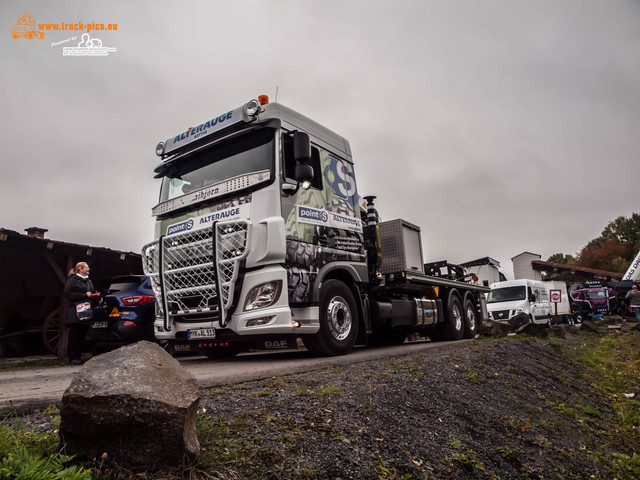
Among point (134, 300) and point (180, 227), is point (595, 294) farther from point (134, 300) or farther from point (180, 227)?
point (180, 227)

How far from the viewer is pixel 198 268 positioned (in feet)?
19.8

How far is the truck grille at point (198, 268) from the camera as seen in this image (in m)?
5.77

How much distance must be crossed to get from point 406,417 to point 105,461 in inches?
80.8

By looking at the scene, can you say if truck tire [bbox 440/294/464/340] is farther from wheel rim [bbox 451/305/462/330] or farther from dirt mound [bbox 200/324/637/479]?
dirt mound [bbox 200/324/637/479]

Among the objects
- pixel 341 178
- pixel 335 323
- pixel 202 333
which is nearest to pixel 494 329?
pixel 335 323

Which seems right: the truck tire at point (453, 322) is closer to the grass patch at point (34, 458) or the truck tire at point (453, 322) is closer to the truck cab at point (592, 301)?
the grass patch at point (34, 458)

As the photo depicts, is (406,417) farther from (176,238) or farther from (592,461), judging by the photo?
(176,238)

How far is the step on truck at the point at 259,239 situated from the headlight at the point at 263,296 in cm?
1

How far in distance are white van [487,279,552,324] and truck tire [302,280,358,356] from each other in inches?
573

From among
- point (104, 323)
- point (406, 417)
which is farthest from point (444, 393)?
point (104, 323)

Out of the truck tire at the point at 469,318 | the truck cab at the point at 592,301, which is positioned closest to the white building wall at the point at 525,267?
the truck cab at the point at 592,301

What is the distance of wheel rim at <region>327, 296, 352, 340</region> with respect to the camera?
21.9 feet

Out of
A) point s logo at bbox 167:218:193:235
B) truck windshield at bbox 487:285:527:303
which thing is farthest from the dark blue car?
truck windshield at bbox 487:285:527:303

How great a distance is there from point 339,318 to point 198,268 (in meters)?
2.21
